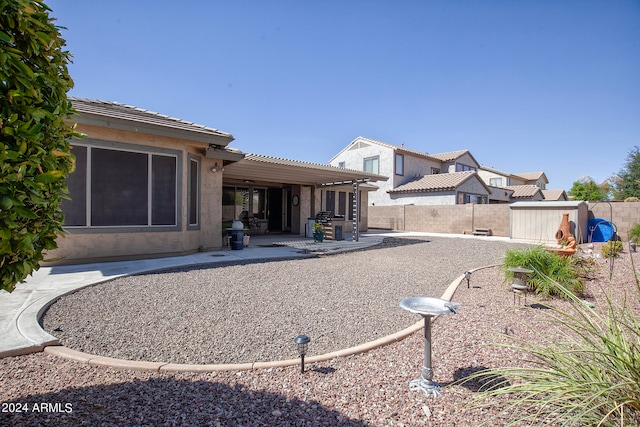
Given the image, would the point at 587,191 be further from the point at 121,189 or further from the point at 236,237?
the point at 121,189

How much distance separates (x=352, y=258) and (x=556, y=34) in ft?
28.6

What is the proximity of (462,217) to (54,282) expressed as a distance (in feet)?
66.5

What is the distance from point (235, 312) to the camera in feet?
14.0

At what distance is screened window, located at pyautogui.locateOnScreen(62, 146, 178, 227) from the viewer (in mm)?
7199

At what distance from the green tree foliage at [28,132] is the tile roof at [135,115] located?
4846 mm

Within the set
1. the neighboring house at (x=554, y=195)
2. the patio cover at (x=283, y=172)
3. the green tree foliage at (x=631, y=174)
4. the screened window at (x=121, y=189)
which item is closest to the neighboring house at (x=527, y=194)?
the neighboring house at (x=554, y=195)

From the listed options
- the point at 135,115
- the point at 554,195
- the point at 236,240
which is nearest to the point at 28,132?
the point at 135,115

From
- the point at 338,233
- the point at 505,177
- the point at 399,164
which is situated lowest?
the point at 338,233

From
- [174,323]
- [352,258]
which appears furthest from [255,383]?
[352,258]

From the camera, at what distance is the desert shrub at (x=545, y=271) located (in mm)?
4918

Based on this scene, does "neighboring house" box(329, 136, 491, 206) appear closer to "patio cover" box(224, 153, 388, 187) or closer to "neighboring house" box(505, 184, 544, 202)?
"neighboring house" box(505, 184, 544, 202)

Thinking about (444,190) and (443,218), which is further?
(444,190)

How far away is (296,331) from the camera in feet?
12.0

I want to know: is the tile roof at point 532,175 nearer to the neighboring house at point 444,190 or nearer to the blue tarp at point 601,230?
the neighboring house at point 444,190
